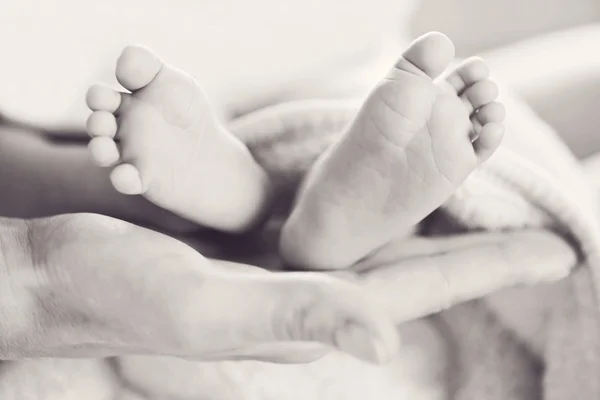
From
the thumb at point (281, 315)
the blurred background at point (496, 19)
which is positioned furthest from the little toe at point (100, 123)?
the blurred background at point (496, 19)

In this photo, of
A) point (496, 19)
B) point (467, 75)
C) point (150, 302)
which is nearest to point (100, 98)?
point (150, 302)

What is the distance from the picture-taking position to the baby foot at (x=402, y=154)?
1.42 ft

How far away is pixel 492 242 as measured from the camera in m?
0.54

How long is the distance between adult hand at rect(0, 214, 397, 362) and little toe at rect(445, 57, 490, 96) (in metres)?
0.18

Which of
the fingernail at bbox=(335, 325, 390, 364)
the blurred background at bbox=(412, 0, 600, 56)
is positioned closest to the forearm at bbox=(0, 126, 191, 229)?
the fingernail at bbox=(335, 325, 390, 364)

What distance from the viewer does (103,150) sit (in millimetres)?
424

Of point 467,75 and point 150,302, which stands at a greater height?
point 467,75

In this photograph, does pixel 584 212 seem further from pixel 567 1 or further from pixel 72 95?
pixel 567 1

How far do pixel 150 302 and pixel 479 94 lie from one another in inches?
11.2

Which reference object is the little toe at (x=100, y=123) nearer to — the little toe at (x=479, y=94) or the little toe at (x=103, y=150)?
the little toe at (x=103, y=150)

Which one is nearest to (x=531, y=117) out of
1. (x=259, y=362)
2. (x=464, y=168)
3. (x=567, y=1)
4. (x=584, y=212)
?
(x=584, y=212)

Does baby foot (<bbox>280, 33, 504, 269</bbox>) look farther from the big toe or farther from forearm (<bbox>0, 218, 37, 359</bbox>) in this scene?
forearm (<bbox>0, 218, 37, 359</bbox>)

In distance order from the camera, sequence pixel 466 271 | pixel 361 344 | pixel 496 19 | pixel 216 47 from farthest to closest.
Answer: pixel 496 19 → pixel 216 47 → pixel 466 271 → pixel 361 344

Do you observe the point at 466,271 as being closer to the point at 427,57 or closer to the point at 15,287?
the point at 427,57
